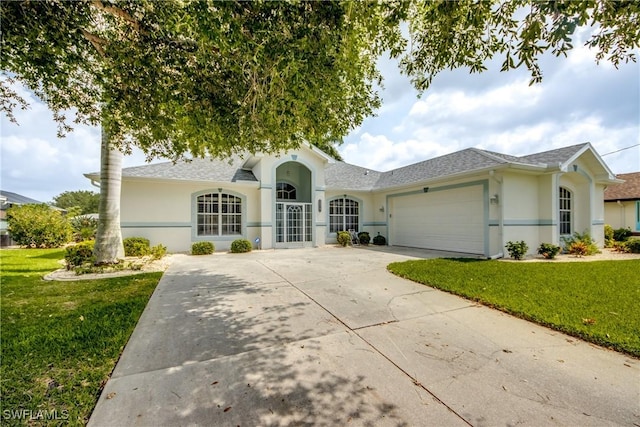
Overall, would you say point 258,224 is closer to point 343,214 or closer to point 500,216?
point 343,214

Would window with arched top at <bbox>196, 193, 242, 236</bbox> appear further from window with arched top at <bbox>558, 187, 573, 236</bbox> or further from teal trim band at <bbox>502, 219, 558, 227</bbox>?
window with arched top at <bbox>558, 187, 573, 236</bbox>

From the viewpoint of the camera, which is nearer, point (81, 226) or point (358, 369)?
point (358, 369)

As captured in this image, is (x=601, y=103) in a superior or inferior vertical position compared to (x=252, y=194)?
superior

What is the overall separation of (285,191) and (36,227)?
44.5 ft

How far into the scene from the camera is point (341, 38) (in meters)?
3.46

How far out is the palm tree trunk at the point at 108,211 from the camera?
8.28 m

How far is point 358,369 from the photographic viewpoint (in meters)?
2.85

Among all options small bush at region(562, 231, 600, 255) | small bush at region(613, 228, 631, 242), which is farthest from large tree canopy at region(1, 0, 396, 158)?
small bush at region(613, 228, 631, 242)

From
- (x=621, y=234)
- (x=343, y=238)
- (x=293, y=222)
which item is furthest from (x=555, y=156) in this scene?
(x=293, y=222)

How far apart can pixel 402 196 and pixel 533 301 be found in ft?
A: 34.9

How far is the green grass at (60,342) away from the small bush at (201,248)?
5.26 meters

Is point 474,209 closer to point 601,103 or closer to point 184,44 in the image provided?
point 601,103

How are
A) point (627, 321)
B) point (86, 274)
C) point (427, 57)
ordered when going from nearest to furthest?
point (627, 321)
point (427, 57)
point (86, 274)

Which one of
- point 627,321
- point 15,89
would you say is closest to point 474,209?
point 627,321
